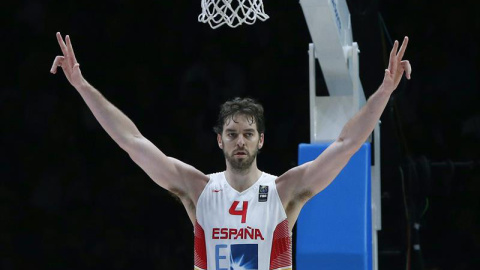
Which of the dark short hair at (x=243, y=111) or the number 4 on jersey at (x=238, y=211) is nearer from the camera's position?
the number 4 on jersey at (x=238, y=211)

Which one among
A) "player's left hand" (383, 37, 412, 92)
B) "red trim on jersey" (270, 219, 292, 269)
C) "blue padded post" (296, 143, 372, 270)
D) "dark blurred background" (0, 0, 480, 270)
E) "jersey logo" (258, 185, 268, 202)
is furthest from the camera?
"dark blurred background" (0, 0, 480, 270)

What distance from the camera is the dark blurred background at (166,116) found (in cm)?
1112

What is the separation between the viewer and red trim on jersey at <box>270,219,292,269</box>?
5250 mm

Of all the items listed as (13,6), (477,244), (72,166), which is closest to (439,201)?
(477,244)

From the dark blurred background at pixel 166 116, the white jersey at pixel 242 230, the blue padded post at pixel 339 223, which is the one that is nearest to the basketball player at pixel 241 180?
the white jersey at pixel 242 230

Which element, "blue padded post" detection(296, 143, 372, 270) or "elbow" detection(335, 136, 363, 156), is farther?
"blue padded post" detection(296, 143, 372, 270)

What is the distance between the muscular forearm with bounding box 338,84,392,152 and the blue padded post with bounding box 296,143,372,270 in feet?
5.42

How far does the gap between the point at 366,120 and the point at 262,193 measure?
85 centimetres

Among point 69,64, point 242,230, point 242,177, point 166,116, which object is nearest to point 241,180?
point 242,177

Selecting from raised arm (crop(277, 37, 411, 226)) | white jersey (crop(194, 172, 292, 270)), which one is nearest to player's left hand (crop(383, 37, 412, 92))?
raised arm (crop(277, 37, 411, 226))

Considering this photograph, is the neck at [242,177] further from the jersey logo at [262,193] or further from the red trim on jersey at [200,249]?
the red trim on jersey at [200,249]

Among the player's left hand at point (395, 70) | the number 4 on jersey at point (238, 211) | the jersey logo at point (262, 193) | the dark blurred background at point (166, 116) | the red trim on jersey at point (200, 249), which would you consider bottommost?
the red trim on jersey at point (200, 249)

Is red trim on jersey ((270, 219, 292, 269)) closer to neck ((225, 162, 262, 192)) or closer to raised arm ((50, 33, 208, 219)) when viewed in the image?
neck ((225, 162, 262, 192))

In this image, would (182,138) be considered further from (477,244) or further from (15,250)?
(477,244)
